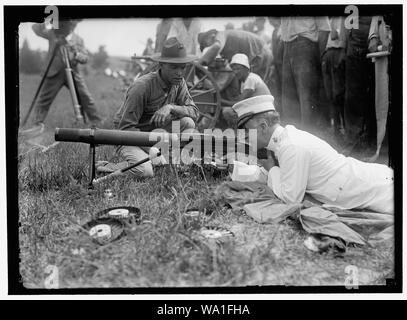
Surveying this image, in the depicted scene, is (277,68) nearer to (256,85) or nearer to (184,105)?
(256,85)

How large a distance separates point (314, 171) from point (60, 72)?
2.50 metres

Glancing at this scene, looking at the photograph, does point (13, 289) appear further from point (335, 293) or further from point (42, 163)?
point (335, 293)

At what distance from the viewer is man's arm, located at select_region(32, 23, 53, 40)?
3.37 m

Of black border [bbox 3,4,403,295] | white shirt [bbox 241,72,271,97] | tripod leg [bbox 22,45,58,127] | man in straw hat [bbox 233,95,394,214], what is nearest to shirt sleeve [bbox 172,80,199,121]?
white shirt [bbox 241,72,271,97]

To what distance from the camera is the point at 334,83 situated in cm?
401

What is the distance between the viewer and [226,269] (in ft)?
9.05

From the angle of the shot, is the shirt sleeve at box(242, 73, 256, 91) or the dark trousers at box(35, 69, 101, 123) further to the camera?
the dark trousers at box(35, 69, 101, 123)

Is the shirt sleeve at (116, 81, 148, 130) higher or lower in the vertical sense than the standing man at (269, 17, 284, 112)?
lower

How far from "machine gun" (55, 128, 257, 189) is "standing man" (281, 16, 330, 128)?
652mm

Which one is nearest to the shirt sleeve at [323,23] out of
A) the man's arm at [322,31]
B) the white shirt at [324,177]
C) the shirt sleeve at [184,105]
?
the man's arm at [322,31]

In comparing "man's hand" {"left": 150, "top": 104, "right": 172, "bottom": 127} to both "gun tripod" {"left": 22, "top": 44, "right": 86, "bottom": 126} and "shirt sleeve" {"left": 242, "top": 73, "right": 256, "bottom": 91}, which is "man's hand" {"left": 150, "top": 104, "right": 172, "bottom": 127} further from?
"gun tripod" {"left": 22, "top": 44, "right": 86, "bottom": 126}

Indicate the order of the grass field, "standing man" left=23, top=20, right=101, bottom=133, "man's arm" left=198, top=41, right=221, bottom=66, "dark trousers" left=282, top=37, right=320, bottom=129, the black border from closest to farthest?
the grass field
the black border
"standing man" left=23, top=20, right=101, bottom=133
"dark trousers" left=282, top=37, right=320, bottom=129
"man's arm" left=198, top=41, right=221, bottom=66

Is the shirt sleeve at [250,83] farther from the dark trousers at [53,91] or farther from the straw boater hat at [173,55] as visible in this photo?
the dark trousers at [53,91]
